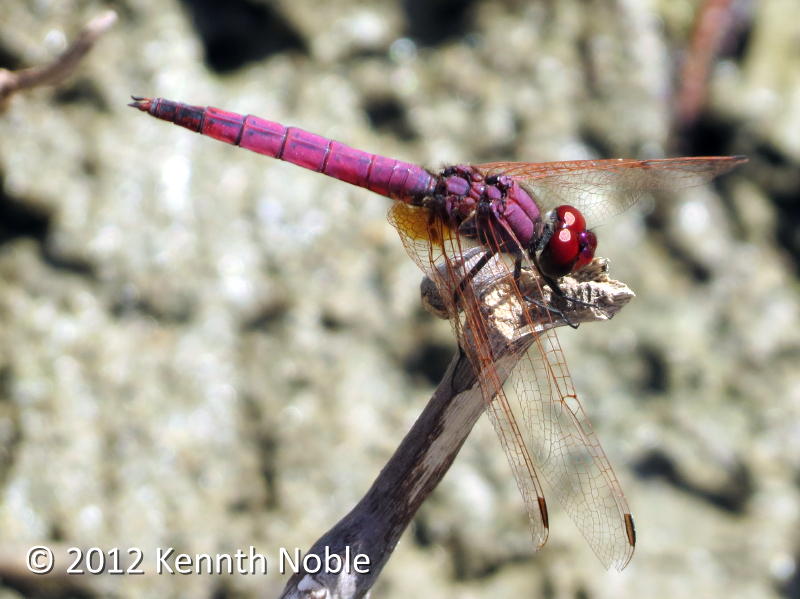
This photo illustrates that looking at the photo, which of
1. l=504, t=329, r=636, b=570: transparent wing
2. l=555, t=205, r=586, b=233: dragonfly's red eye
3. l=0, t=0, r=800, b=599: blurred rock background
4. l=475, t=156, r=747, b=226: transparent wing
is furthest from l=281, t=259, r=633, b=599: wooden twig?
l=0, t=0, r=800, b=599: blurred rock background

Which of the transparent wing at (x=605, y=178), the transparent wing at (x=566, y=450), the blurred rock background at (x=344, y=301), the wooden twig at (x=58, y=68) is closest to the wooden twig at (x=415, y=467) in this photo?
the transparent wing at (x=566, y=450)

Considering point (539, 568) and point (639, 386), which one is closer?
point (539, 568)

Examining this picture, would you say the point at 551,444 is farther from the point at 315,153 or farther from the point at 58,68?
the point at 58,68

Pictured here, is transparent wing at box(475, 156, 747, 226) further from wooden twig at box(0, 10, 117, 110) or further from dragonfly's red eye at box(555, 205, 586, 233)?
wooden twig at box(0, 10, 117, 110)

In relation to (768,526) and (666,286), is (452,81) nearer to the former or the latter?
(666,286)

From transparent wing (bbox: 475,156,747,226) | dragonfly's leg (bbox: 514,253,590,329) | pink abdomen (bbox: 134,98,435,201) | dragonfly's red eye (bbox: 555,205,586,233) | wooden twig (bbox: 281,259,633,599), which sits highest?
transparent wing (bbox: 475,156,747,226)

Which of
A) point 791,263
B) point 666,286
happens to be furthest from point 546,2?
point 791,263
